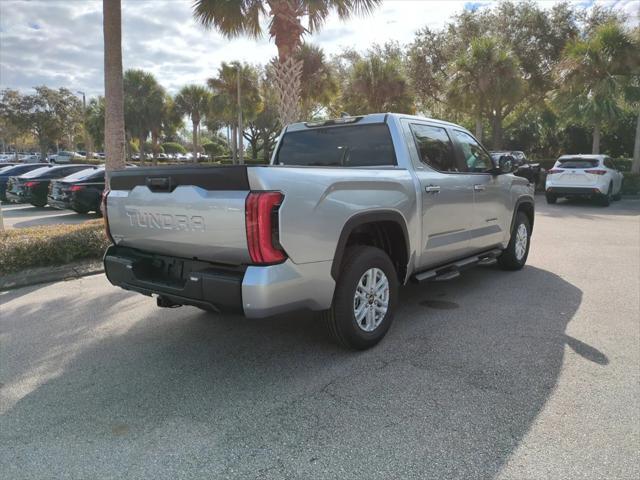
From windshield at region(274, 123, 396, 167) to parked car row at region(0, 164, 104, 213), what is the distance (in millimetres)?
9540

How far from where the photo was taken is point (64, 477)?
2.39 meters

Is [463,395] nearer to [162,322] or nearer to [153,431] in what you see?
[153,431]

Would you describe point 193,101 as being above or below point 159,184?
above

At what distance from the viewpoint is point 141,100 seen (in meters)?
33.8

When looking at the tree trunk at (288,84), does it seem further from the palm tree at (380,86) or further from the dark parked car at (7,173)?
the palm tree at (380,86)

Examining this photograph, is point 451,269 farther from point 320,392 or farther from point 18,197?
point 18,197

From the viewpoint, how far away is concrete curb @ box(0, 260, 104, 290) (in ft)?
20.0

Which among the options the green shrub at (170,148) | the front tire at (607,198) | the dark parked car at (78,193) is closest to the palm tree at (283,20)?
the dark parked car at (78,193)

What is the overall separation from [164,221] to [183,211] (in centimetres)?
24

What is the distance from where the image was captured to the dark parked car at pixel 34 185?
14969mm

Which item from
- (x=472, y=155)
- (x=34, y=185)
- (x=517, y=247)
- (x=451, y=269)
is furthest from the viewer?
(x=34, y=185)

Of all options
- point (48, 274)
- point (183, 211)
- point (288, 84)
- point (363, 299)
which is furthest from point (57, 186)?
point (363, 299)

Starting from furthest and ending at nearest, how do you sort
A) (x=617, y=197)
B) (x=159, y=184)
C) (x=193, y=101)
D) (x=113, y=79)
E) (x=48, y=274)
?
(x=193, y=101) → (x=617, y=197) → (x=113, y=79) → (x=48, y=274) → (x=159, y=184)

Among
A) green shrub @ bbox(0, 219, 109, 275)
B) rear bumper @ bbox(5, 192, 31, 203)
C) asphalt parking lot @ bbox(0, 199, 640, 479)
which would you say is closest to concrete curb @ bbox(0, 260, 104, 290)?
green shrub @ bbox(0, 219, 109, 275)
